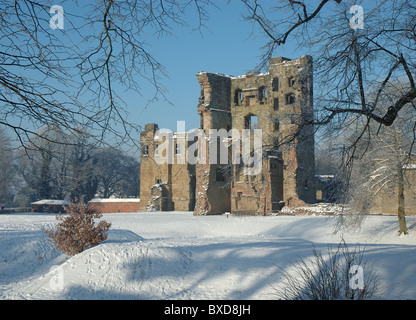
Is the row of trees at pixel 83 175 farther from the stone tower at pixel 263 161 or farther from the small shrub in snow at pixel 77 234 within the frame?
the small shrub in snow at pixel 77 234

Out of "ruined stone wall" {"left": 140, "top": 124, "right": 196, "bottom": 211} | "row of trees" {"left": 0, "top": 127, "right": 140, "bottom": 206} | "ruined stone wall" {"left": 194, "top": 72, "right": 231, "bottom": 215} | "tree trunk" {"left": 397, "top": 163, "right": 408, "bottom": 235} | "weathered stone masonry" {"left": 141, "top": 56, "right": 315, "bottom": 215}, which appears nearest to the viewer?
"tree trunk" {"left": 397, "top": 163, "right": 408, "bottom": 235}

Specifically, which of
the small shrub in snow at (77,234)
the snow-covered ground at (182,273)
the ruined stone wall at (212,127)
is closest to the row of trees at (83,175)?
the ruined stone wall at (212,127)

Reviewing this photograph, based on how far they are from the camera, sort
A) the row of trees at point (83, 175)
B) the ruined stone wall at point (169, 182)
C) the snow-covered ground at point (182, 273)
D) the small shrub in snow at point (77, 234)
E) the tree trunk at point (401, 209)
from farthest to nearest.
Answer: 1. the row of trees at point (83, 175)
2. the ruined stone wall at point (169, 182)
3. the tree trunk at point (401, 209)
4. the small shrub in snow at point (77, 234)
5. the snow-covered ground at point (182, 273)

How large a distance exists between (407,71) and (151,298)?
6.97 m

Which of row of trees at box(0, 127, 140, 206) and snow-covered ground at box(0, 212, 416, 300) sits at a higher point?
row of trees at box(0, 127, 140, 206)

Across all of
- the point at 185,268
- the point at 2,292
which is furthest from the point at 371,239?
the point at 2,292

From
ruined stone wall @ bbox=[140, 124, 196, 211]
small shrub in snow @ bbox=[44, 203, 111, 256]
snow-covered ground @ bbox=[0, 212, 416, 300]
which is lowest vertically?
snow-covered ground @ bbox=[0, 212, 416, 300]

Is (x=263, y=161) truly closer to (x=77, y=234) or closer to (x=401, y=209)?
(x=401, y=209)

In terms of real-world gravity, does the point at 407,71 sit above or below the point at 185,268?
above

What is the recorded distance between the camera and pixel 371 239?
22969mm

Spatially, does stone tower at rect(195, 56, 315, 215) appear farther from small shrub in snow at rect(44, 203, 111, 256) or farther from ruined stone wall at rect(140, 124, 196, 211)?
small shrub in snow at rect(44, 203, 111, 256)

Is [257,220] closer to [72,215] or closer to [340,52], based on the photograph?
[72,215]

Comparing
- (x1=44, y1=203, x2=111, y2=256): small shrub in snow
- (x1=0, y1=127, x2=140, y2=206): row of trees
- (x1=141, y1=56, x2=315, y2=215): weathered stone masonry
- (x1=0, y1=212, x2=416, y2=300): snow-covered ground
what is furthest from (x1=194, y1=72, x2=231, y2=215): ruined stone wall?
(x1=0, y1=212, x2=416, y2=300): snow-covered ground

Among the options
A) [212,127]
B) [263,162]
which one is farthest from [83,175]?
[263,162]
